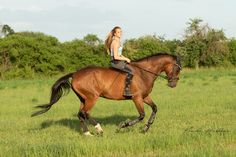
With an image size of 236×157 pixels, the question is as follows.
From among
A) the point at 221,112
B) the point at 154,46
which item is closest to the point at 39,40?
the point at 154,46

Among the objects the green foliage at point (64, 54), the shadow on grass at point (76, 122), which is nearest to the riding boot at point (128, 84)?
the shadow on grass at point (76, 122)

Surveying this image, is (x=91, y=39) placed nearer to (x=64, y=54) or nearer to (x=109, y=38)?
(x=64, y=54)

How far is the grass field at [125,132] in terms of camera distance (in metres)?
8.02

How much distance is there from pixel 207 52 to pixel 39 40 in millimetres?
20479

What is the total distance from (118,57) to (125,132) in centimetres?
190

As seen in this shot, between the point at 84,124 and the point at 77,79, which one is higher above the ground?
the point at 77,79

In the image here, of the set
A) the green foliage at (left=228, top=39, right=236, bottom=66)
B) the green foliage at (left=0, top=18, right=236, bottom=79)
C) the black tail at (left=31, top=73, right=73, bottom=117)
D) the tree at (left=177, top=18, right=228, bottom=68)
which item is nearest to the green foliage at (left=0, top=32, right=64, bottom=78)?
the green foliage at (left=0, top=18, right=236, bottom=79)

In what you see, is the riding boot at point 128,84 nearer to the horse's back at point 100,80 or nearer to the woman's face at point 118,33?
the horse's back at point 100,80

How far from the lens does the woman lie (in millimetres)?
11320

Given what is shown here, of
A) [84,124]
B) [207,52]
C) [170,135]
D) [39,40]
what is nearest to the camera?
[170,135]

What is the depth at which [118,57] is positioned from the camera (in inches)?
448

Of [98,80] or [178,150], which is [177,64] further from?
[178,150]

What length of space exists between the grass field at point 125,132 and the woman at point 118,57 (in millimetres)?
1278

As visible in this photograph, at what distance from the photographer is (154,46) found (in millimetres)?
49781
